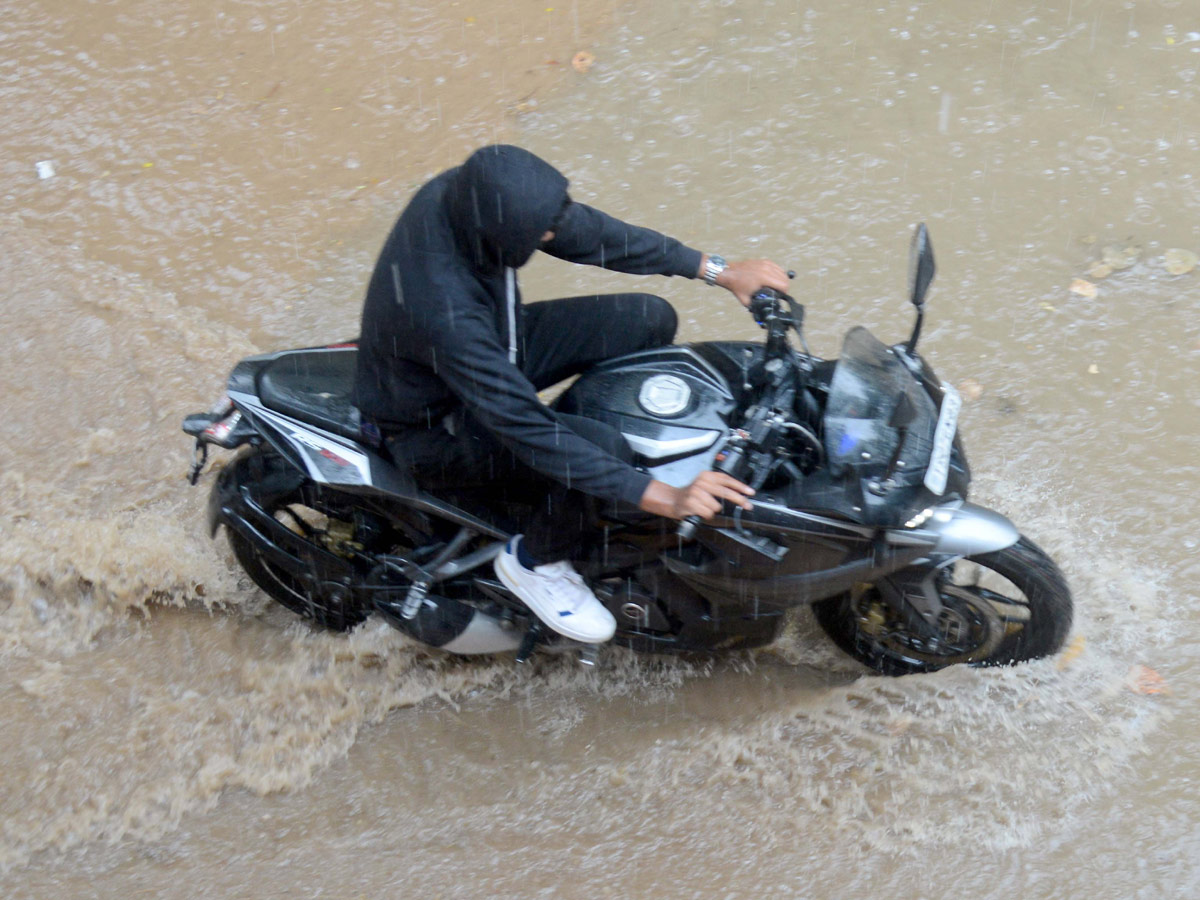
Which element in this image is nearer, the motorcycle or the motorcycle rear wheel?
the motorcycle

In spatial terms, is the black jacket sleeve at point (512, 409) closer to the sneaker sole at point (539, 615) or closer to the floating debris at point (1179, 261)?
the sneaker sole at point (539, 615)

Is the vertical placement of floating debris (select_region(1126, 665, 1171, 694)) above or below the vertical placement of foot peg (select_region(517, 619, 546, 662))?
above

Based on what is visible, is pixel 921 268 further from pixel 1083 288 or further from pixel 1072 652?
pixel 1083 288

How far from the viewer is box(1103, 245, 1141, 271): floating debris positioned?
14.9 ft

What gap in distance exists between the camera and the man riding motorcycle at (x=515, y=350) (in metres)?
2.40

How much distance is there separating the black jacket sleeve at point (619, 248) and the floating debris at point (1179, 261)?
2.59 metres

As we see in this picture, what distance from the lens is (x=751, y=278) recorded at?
287 centimetres

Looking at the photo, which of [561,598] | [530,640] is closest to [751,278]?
[561,598]

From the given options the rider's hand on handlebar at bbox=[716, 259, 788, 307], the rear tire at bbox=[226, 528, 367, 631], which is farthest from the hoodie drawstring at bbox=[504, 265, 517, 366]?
the rear tire at bbox=[226, 528, 367, 631]

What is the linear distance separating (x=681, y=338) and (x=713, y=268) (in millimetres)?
1528

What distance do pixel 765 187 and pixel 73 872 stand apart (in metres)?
3.94

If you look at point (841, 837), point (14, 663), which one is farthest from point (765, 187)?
point (14, 663)

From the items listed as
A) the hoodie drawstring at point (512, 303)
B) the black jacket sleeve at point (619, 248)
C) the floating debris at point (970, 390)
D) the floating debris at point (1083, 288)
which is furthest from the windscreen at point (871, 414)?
the floating debris at point (1083, 288)

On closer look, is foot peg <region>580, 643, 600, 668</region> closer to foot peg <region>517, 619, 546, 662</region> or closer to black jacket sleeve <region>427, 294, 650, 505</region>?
foot peg <region>517, 619, 546, 662</region>
